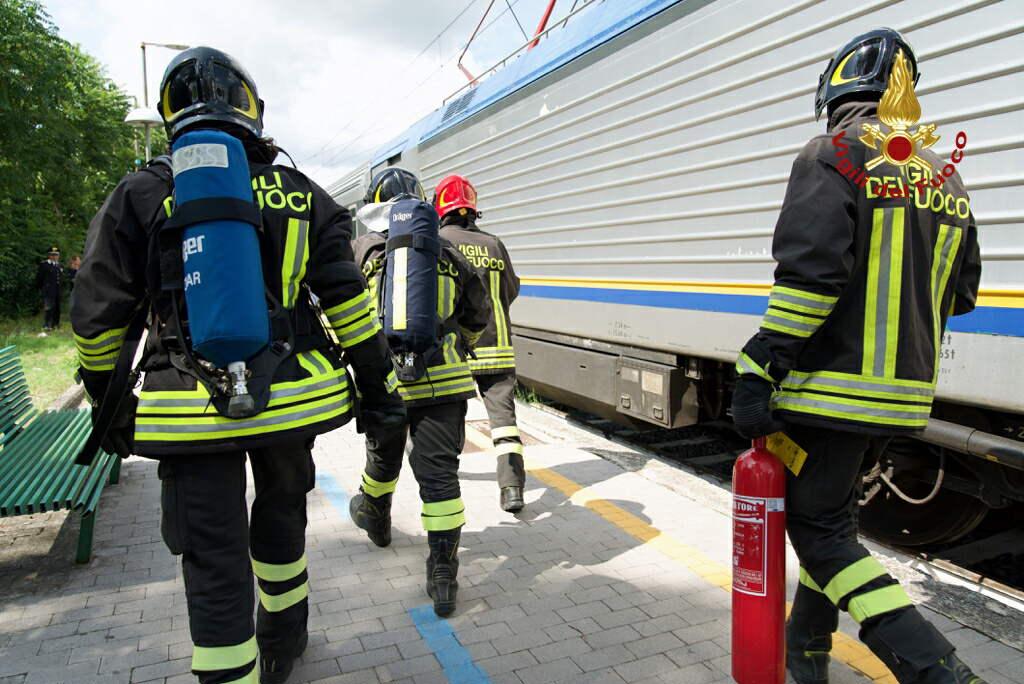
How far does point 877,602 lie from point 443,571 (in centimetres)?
169

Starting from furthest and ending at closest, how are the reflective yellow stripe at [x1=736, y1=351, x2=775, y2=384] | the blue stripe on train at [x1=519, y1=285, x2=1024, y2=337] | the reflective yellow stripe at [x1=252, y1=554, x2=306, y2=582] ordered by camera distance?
the blue stripe on train at [x1=519, y1=285, x2=1024, y2=337], the reflective yellow stripe at [x1=252, y1=554, x2=306, y2=582], the reflective yellow stripe at [x1=736, y1=351, x2=775, y2=384]

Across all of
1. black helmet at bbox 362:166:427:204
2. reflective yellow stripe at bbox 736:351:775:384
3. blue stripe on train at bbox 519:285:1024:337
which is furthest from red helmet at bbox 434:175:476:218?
reflective yellow stripe at bbox 736:351:775:384

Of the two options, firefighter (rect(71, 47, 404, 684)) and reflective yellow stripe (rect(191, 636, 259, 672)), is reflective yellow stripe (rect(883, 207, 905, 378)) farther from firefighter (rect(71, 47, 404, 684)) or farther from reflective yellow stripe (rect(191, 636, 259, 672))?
reflective yellow stripe (rect(191, 636, 259, 672))

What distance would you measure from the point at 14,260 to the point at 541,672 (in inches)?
776

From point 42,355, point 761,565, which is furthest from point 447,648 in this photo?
point 42,355

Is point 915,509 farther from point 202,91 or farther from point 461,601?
point 202,91

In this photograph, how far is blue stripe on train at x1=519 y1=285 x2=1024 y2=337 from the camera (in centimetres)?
290

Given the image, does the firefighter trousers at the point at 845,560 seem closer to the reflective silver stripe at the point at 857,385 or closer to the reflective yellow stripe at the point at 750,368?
the reflective silver stripe at the point at 857,385

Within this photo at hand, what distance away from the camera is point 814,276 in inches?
80.2

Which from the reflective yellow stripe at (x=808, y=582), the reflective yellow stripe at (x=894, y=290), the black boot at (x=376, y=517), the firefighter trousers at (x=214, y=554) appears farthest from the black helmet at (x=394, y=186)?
the reflective yellow stripe at (x=808, y=582)

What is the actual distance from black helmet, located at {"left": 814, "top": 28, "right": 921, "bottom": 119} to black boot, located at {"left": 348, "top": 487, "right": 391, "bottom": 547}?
2.67 meters

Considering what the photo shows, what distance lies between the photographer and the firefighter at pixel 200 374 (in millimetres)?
2002

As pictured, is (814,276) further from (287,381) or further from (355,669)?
(355,669)

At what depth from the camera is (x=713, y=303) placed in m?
4.31
